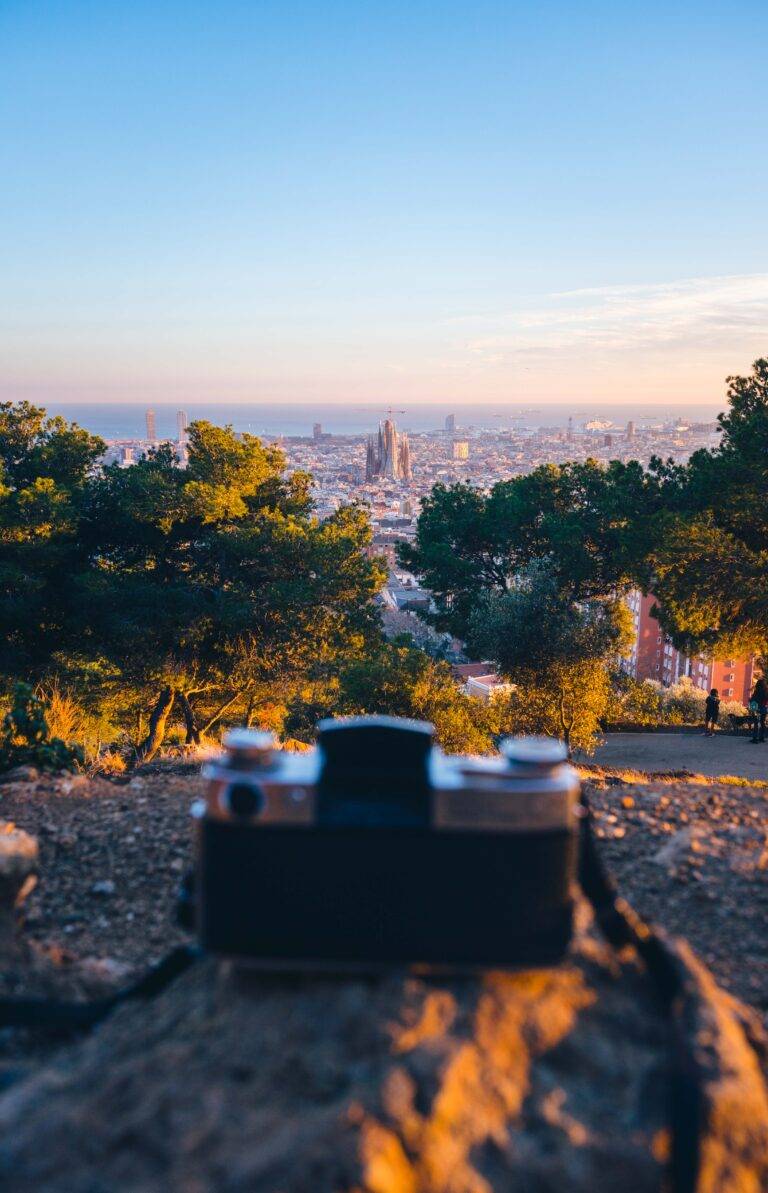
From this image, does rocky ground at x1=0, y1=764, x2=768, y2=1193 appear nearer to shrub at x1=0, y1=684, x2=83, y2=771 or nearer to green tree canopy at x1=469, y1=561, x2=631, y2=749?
shrub at x1=0, y1=684, x2=83, y2=771

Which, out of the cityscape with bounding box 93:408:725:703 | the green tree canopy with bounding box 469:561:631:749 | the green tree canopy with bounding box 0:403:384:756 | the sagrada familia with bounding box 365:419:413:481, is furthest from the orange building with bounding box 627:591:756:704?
the sagrada familia with bounding box 365:419:413:481

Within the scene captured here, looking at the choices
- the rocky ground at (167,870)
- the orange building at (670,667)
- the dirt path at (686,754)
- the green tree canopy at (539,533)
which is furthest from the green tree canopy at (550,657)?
the orange building at (670,667)

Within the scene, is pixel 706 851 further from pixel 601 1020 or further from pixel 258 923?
pixel 258 923

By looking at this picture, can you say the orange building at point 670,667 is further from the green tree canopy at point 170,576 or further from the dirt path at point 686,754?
the green tree canopy at point 170,576

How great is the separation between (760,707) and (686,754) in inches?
65.3

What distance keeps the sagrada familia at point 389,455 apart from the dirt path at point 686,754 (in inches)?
6291

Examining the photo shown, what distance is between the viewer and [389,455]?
182m

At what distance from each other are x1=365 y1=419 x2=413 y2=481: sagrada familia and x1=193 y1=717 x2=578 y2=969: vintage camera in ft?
572

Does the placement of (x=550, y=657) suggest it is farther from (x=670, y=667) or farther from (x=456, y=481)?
(x=670, y=667)

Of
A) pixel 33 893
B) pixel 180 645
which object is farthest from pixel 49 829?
pixel 180 645

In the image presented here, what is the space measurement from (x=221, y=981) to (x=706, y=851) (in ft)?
10.6

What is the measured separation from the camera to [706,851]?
4668mm

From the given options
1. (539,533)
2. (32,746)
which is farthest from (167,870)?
(539,533)

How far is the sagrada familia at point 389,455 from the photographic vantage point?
178 m
